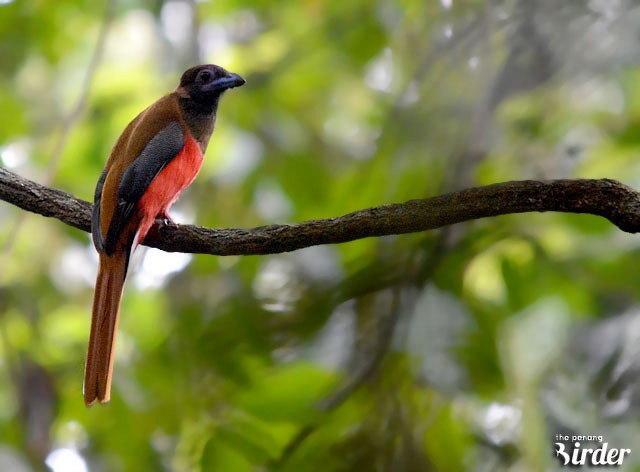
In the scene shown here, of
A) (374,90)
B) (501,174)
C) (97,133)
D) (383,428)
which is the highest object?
(374,90)

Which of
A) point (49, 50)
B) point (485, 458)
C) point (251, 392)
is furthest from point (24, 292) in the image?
point (485, 458)

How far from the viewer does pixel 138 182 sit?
2773 mm

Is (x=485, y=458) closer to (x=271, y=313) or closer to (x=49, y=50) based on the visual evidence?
(x=271, y=313)

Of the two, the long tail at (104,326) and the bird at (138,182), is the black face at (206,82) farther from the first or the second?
the long tail at (104,326)

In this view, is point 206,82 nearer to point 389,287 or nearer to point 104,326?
point 104,326

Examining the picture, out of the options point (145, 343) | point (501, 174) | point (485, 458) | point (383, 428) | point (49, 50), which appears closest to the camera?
point (383, 428)

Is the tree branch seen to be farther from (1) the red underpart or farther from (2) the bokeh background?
(1) the red underpart

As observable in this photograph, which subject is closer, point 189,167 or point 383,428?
point 383,428

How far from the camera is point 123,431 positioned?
10.6ft

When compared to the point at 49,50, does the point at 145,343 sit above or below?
below

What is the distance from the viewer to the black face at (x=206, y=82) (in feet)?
10.4

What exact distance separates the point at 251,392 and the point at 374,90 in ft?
11.5

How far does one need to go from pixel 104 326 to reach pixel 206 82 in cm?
111

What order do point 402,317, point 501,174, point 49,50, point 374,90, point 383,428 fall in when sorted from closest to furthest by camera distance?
point 383,428, point 402,317, point 501,174, point 49,50, point 374,90
